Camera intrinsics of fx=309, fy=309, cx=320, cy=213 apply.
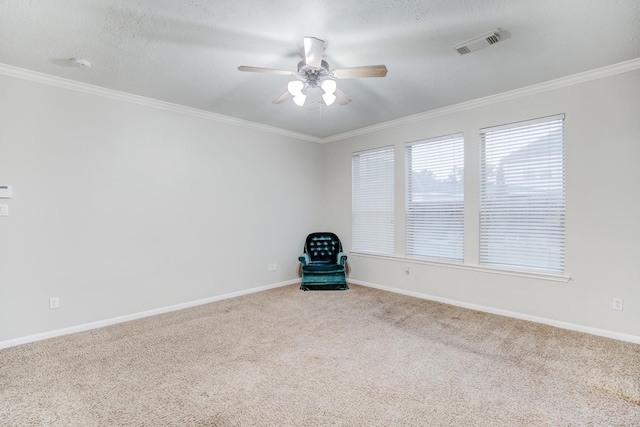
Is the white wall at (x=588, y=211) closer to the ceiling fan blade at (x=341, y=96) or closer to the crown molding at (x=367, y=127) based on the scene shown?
the crown molding at (x=367, y=127)

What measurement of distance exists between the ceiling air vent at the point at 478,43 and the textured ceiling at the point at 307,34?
0.19 ft

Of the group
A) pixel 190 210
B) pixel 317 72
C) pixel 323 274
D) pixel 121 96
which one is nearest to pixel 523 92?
pixel 317 72

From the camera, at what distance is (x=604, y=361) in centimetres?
262

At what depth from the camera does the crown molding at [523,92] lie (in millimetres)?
3033

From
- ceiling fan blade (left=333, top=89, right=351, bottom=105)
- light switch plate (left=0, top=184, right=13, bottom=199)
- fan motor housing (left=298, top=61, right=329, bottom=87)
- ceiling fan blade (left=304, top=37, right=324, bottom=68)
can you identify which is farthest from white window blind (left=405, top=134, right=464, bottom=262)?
light switch plate (left=0, top=184, right=13, bottom=199)

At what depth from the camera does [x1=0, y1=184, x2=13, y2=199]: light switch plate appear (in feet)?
9.75

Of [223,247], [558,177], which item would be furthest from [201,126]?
[558,177]

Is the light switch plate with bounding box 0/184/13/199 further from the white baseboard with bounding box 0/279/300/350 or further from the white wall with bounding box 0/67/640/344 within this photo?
the white baseboard with bounding box 0/279/300/350

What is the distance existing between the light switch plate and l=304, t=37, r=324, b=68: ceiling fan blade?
3.12 meters

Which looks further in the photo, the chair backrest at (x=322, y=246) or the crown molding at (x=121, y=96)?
the chair backrest at (x=322, y=246)

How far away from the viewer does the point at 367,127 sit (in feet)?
16.9

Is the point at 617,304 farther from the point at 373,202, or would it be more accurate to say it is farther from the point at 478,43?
the point at 373,202

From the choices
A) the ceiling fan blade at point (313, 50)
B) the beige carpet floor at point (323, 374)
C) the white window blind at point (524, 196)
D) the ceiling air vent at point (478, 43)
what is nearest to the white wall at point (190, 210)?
the white window blind at point (524, 196)

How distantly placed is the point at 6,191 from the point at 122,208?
98 centimetres
